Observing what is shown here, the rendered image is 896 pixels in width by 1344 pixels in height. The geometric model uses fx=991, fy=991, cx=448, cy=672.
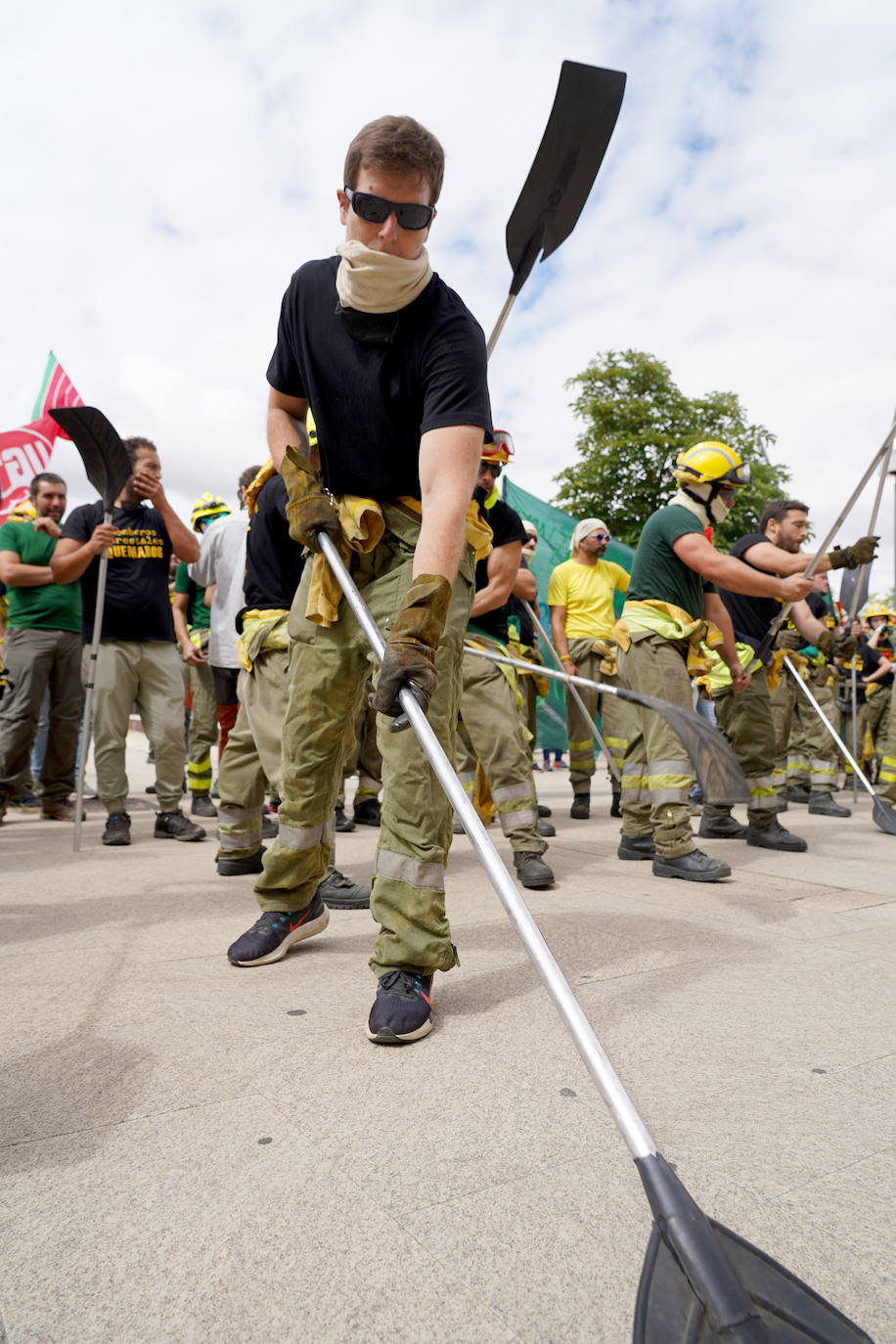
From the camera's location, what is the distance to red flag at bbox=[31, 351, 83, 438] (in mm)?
11953

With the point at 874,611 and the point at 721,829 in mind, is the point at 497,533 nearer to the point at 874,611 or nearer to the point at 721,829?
the point at 721,829

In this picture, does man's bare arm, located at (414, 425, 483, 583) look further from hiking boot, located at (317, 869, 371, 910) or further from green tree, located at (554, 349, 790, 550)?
green tree, located at (554, 349, 790, 550)

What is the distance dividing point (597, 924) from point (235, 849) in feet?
5.71

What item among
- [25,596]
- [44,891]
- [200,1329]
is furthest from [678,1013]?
[25,596]

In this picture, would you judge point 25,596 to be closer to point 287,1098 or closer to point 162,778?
point 162,778

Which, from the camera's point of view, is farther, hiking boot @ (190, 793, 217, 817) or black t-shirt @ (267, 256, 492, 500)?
hiking boot @ (190, 793, 217, 817)

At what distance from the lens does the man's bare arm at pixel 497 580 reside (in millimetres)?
4777

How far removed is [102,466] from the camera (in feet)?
17.8

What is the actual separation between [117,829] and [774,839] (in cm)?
364

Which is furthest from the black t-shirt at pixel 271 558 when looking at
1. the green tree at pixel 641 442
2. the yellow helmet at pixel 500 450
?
the green tree at pixel 641 442

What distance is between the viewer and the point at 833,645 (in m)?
6.62

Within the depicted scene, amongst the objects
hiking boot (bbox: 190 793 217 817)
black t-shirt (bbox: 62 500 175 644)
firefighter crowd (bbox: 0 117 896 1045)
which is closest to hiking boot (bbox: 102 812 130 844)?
firefighter crowd (bbox: 0 117 896 1045)

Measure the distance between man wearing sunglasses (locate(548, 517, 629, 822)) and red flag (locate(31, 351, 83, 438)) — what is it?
7.21 metres

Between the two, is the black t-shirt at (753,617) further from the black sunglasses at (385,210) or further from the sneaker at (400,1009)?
the sneaker at (400,1009)
